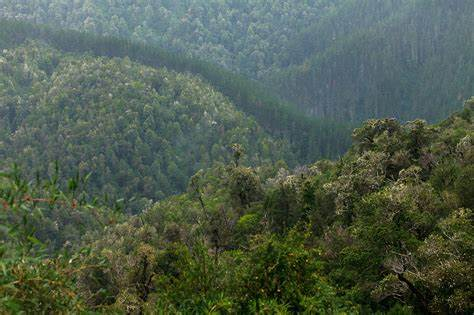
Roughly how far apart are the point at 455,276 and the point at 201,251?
49.5ft

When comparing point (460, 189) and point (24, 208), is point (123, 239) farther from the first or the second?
point (24, 208)

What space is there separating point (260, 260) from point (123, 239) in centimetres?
9308

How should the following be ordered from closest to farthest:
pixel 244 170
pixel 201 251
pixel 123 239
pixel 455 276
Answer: pixel 201 251 → pixel 455 276 → pixel 244 170 → pixel 123 239

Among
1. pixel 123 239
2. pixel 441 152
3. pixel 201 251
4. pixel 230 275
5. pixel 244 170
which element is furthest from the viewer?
pixel 123 239

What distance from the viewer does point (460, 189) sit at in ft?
155

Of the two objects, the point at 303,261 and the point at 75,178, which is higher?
the point at 75,178

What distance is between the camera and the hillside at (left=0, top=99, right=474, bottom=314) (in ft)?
39.2

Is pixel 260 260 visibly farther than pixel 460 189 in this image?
No

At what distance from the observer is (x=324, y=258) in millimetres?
51969

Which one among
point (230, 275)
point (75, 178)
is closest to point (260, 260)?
point (230, 275)

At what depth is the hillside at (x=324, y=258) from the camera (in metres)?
12.0

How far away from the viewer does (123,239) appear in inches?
4481

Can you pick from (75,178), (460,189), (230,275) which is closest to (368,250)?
(460,189)

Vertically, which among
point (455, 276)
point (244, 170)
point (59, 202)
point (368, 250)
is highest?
point (59, 202)
